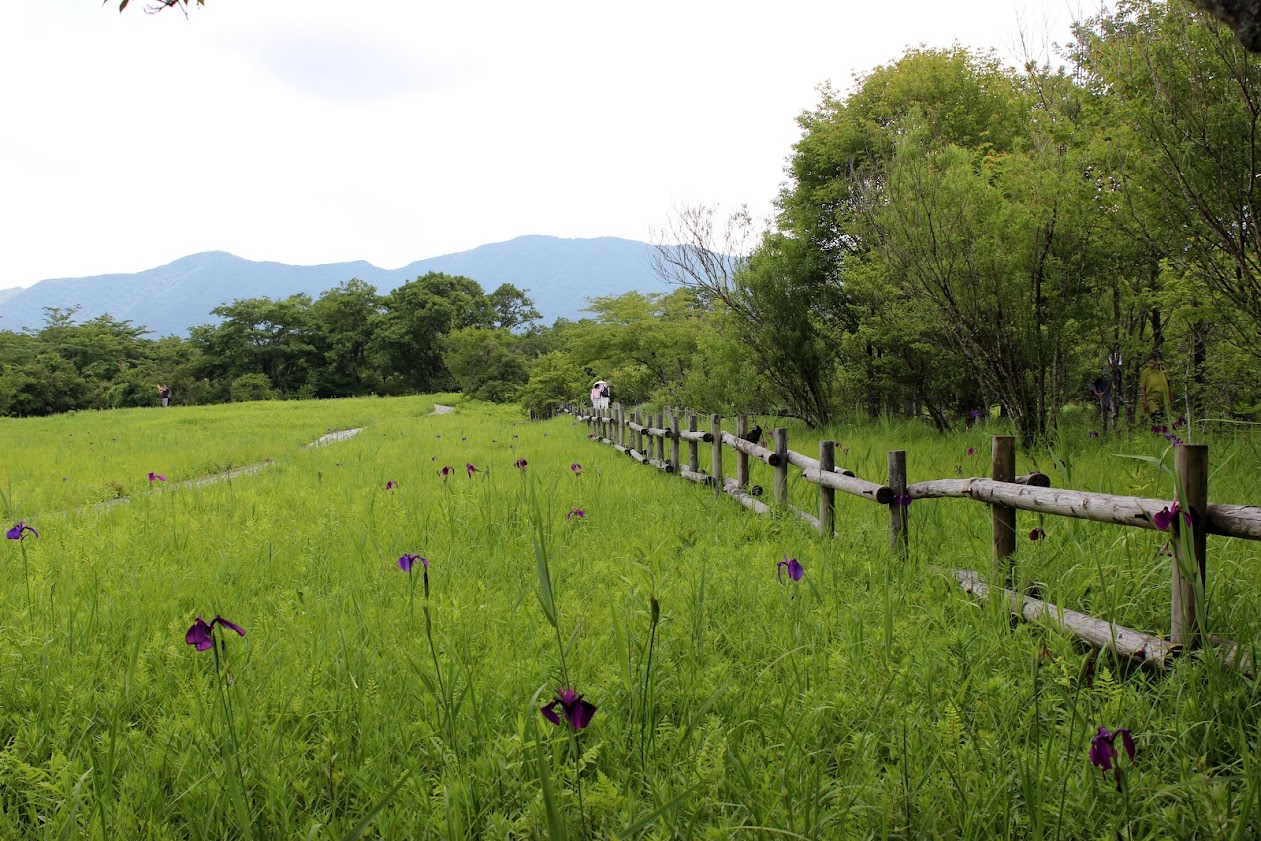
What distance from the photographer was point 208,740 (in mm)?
2293

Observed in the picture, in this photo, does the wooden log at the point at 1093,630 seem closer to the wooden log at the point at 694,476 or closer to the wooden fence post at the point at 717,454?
Result: the wooden fence post at the point at 717,454

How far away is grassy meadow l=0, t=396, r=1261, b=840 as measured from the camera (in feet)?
6.23

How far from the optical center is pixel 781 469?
5.95 meters

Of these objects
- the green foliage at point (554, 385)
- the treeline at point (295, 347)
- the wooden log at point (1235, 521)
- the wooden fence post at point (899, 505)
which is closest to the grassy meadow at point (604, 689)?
the wooden fence post at point (899, 505)

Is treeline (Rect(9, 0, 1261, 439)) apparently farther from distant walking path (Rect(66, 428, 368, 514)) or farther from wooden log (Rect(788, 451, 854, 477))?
distant walking path (Rect(66, 428, 368, 514))

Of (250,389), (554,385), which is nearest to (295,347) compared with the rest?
(250,389)

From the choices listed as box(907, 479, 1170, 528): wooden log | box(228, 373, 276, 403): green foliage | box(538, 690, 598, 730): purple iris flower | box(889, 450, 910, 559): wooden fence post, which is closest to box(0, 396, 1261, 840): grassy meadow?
box(538, 690, 598, 730): purple iris flower

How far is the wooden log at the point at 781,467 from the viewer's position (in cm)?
586

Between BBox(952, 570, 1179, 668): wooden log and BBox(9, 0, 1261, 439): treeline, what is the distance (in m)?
1.84

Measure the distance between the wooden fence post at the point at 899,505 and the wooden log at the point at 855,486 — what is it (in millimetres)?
49

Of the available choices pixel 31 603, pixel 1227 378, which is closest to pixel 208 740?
pixel 31 603

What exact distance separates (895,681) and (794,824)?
902 mm

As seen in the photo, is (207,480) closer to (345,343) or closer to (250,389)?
(250,389)

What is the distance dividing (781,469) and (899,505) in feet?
5.76
